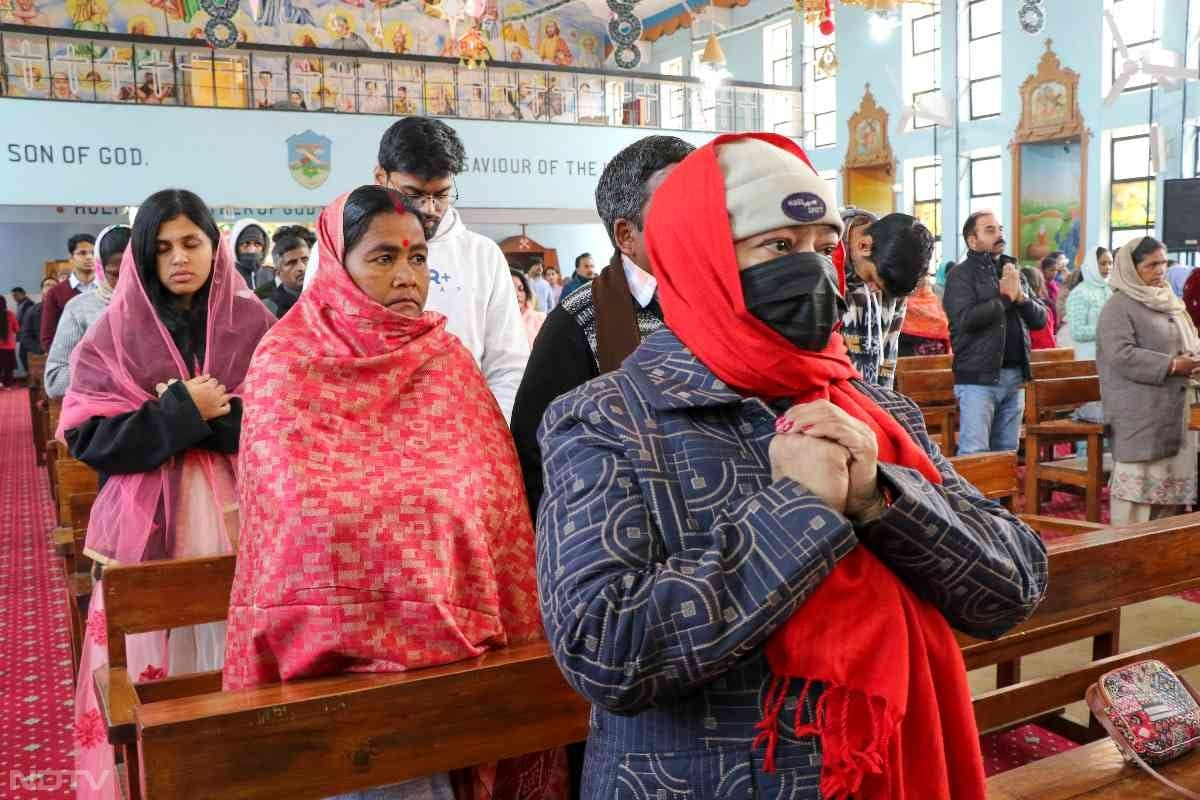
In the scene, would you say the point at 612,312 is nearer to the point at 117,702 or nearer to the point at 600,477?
the point at 600,477

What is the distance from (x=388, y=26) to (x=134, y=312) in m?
18.5

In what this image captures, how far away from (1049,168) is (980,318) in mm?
10007

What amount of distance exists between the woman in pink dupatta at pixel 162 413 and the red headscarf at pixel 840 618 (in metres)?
1.53

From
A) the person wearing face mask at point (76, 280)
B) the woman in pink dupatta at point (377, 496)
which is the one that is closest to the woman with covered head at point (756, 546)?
the woman in pink dupatta at point (377, 496)

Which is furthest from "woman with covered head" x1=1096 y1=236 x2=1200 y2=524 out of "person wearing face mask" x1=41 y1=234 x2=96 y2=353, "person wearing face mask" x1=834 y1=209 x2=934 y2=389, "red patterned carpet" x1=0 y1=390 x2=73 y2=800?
"person wearing face mask" x1=41 y1=234 x2=96 y2=353

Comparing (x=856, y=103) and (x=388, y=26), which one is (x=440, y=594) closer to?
(x=856, y=103)

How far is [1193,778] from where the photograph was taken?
5.74ft

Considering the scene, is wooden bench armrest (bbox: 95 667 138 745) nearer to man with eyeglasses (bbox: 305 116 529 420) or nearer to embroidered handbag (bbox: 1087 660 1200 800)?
man with eyeglasses (bbox: 305 116 529 420)

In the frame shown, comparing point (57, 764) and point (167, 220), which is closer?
point (167, 220)

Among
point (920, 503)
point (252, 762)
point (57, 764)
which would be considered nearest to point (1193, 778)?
point (920, 503)

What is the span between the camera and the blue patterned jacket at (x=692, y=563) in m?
0.92

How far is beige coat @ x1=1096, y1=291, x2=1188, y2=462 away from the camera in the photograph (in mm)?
4281

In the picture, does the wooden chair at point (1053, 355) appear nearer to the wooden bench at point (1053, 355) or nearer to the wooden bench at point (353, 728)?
the wooden bench at point (1053, 355)

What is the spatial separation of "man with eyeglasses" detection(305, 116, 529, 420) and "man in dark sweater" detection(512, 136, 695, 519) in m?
0.48
